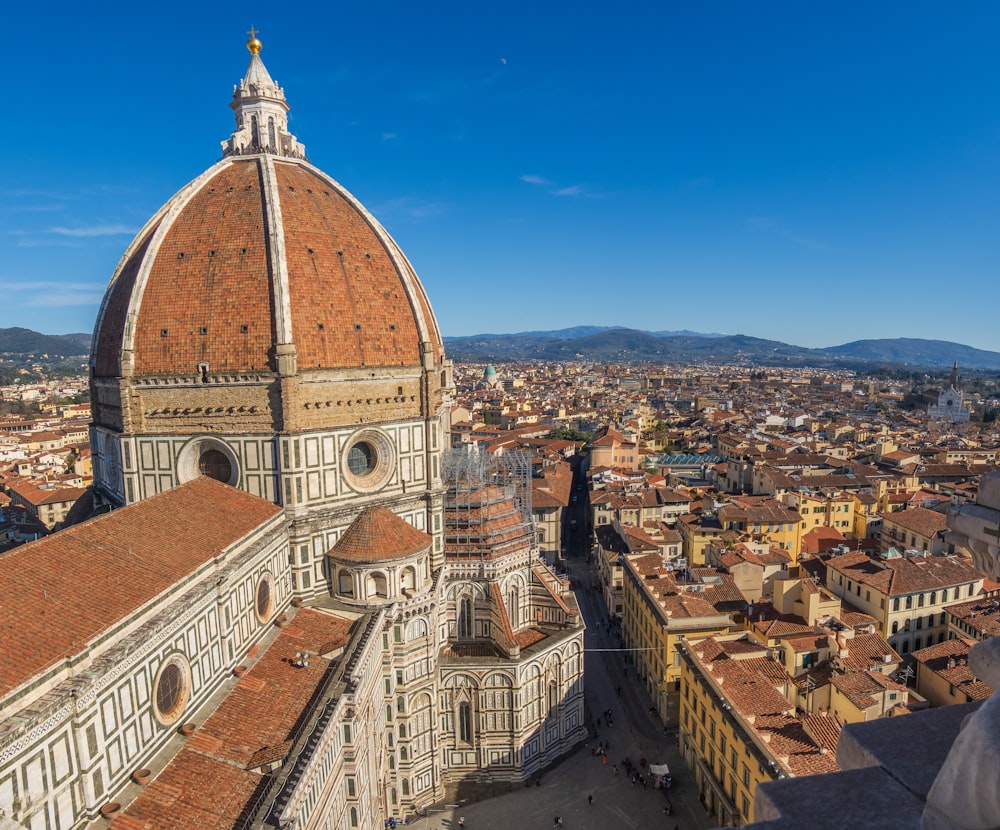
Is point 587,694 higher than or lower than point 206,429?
lower

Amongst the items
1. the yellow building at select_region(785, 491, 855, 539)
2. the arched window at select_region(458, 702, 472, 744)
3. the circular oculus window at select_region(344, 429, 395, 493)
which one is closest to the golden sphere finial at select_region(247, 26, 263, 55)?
the circular oculus window at select_region(344, 429, 395, 493)

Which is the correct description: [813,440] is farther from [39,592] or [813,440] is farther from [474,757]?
[39,592]

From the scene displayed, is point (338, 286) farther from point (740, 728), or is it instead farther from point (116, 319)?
point (740, 728)

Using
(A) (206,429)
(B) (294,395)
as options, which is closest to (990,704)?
(B) (294,395)

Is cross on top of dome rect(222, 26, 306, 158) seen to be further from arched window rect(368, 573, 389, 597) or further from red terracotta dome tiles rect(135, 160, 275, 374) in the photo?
arched window rect(368, 573, 389, 597)

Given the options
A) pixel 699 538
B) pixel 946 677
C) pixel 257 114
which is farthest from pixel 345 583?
pixel 699 538

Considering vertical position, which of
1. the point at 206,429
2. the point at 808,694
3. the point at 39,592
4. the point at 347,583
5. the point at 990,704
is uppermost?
the point at 990,704
